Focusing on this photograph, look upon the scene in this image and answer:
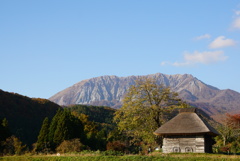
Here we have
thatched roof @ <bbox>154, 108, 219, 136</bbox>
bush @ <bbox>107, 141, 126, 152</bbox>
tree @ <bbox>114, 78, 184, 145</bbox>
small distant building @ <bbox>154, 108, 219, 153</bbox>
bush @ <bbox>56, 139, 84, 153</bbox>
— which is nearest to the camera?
thatched roof @ <bbox>154, 108, 219, 136</bbox>

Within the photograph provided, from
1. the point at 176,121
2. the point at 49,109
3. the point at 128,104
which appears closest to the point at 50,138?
the point at 128,104

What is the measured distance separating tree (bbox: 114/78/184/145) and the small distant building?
521 centimetres

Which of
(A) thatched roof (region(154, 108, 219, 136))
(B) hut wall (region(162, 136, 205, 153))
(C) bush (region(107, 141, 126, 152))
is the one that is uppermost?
(A) thatched roof (region(154, 108, 219, 136))

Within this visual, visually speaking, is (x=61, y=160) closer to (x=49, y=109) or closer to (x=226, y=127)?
(x=226, y=127)

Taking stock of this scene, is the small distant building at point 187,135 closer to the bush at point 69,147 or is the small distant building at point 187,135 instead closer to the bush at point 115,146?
the bush at point 69,147

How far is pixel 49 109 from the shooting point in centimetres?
11194

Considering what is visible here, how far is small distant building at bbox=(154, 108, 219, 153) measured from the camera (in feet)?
121

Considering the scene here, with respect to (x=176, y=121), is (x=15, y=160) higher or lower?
lower

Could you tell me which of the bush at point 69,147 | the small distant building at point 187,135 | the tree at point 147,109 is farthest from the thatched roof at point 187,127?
the bush at point 69,147

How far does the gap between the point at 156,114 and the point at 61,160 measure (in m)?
18.0

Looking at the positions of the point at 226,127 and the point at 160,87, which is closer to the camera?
the point at 160,87

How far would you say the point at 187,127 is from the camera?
3753cm

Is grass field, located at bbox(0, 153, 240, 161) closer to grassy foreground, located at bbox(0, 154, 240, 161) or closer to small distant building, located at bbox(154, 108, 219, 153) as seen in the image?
grassy foreground, located at bbox(0, 154, 240, 161)

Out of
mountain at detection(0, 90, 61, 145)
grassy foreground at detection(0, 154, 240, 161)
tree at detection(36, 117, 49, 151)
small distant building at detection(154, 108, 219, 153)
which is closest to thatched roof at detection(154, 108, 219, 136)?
small distant building at detection(154, 108, 219, 153)
